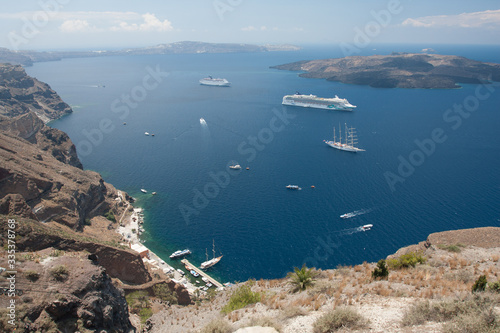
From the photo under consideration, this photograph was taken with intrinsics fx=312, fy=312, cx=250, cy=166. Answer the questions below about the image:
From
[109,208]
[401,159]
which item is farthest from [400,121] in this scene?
[109,208]

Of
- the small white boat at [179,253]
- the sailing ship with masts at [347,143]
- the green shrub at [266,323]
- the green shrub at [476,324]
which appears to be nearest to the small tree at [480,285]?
the green shrub at [476,324]

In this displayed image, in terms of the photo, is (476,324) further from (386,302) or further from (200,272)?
(200,272)

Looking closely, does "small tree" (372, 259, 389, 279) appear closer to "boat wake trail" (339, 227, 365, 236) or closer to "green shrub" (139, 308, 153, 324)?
"green shrub" (139, 308, 153, 324)

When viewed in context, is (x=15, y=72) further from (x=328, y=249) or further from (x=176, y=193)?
(x=328, y=249)

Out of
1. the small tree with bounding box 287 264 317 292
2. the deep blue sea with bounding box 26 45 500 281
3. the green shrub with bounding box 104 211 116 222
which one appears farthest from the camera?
the green shrub with bounding box 104 211 116 222

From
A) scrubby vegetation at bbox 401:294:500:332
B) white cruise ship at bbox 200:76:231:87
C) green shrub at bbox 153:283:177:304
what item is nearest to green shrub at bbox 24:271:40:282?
green shrub at bbox 153:283:177:304

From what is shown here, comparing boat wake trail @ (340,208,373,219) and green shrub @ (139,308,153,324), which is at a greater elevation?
green shrub @ (139,308,153,324)

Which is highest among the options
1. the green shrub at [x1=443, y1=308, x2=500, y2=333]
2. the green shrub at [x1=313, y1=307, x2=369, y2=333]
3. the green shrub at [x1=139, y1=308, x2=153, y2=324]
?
the green shrub at [x1=443, y1=308, x2=500, y2=333]

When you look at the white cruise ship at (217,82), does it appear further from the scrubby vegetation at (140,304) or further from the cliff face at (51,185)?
the scrubby vegetation at (140,304)
